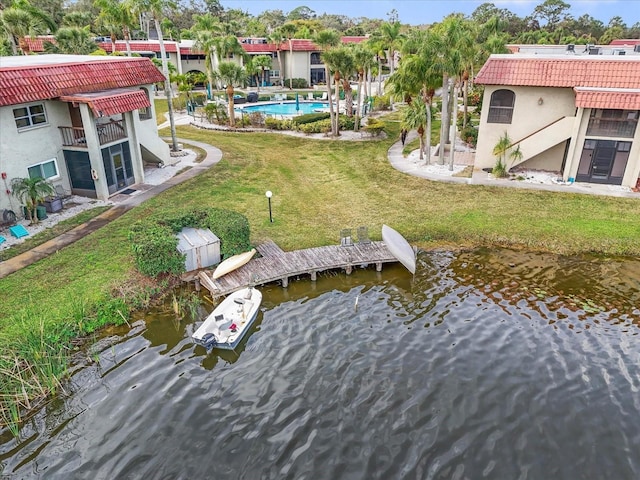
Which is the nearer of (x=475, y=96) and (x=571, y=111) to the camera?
(x=571, y=111)

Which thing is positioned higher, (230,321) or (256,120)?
(256,120)

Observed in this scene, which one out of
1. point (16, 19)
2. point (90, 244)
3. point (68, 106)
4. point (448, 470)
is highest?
point (16, 19)

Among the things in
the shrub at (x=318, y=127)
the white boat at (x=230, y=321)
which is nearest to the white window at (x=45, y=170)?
the white boat at (x=230, y=321)

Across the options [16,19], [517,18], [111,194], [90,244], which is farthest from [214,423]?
[517,18]

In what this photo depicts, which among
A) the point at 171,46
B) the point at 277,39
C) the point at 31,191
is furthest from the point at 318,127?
the point at 171,46

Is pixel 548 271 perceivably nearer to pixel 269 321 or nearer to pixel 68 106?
pixel 269 321

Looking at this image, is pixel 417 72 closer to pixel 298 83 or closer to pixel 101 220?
pixel 101 220
